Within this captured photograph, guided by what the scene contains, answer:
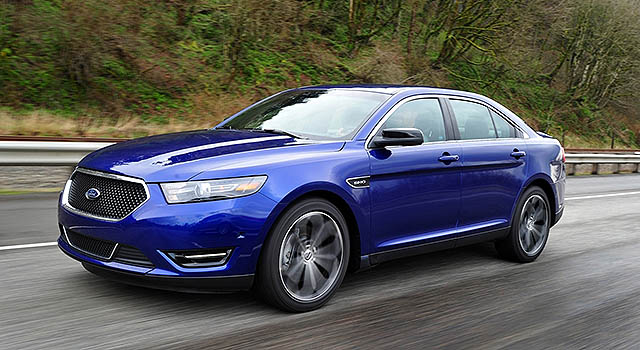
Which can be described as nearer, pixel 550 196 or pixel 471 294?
pixel 471 294

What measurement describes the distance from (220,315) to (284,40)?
21059mm

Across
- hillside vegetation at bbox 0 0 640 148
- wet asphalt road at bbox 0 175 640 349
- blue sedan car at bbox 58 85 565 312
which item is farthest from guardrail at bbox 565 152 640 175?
blue sedan car at bbox 58 85 565 312

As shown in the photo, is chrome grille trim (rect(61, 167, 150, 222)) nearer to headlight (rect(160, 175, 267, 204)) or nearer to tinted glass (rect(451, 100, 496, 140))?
headlight (rect(160, 175, 267, 204))

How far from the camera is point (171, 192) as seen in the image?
13.2 ft

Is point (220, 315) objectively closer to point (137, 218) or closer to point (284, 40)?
point (137, 218)

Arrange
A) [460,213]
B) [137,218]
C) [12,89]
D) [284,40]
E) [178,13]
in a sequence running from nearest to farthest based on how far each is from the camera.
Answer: [137,218] < [460,213] < [12,89] < [178,13] < [284,40]

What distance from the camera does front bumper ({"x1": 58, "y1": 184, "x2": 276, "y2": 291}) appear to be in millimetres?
3979

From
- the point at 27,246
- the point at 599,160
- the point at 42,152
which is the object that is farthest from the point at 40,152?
the point at 599,160

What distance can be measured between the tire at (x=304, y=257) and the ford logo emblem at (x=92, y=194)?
3.67ft

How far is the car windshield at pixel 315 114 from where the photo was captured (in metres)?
5.14

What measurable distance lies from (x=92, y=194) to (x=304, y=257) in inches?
56.3

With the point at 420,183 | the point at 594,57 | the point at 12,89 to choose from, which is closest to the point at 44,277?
the point at 420,183

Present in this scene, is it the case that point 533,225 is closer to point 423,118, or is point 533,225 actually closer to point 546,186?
point 546,186

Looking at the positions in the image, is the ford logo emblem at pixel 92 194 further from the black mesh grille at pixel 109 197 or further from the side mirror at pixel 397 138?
the side mirror at pixel 397 138
